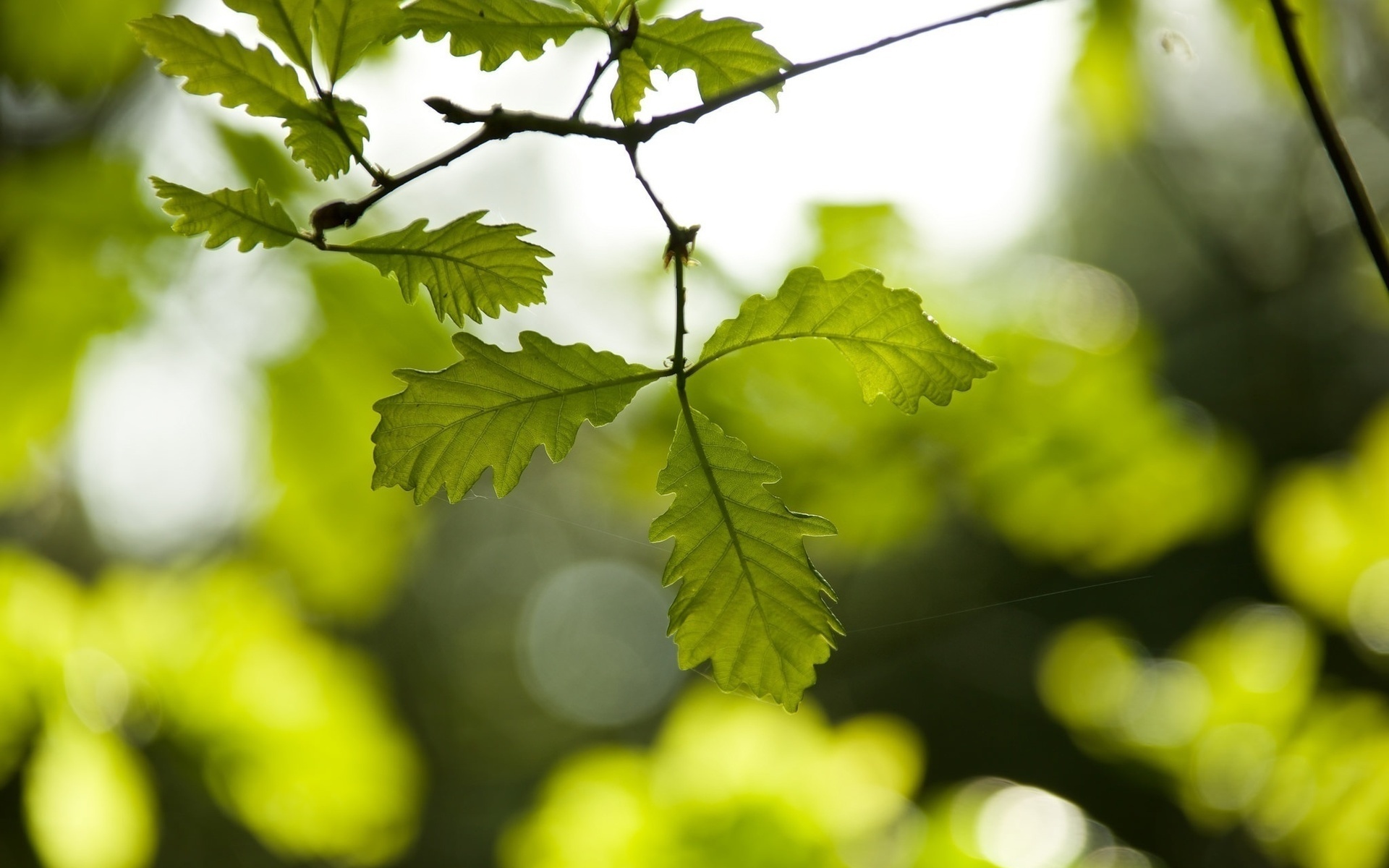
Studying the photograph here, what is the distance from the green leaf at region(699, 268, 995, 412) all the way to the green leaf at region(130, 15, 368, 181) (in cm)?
21

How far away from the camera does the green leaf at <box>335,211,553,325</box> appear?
0.42 metres

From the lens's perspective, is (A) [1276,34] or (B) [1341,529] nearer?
(A) [1276,34]

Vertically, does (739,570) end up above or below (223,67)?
below

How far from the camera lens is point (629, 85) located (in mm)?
446

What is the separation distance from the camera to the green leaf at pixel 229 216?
1.31 ft

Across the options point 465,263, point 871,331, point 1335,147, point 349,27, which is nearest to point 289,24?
point 349,27

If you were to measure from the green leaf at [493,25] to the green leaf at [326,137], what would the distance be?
0.05 m

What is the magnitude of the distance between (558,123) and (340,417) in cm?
86

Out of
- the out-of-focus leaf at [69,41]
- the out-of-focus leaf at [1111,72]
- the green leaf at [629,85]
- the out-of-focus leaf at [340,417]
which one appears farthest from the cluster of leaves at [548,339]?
the out-of-focus leaf at [1111,72]

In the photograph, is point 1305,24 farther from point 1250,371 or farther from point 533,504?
point 533,504


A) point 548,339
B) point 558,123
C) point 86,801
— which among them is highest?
point 558,123

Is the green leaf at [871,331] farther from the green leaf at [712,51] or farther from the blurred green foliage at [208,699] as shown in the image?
the blurred green foliage at [208,699]

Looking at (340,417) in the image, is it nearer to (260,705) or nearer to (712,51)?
(260,705)

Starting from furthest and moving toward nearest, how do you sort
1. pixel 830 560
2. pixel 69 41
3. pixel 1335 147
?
pixel 830 560, pixel 69 41, pixel 1335 147
